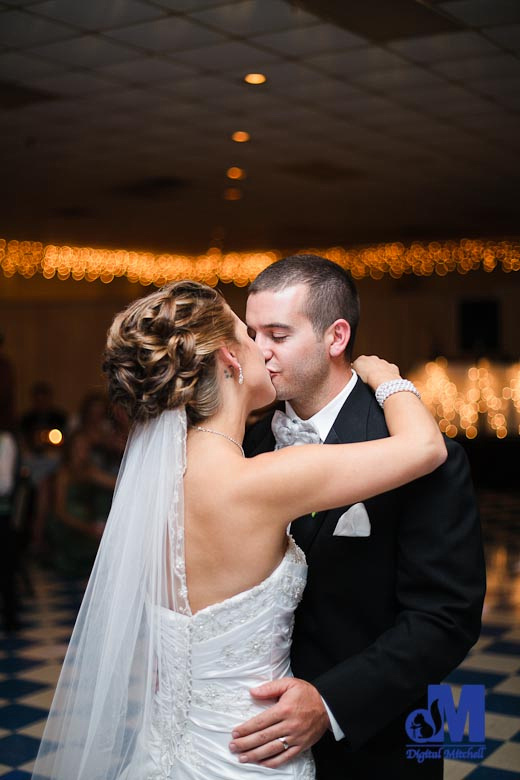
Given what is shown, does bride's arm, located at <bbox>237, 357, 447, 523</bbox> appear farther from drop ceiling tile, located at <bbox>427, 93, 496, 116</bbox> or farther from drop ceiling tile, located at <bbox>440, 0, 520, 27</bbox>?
drop ceiling tile, located at <bbox>427, 93, 496, 116</bbox>

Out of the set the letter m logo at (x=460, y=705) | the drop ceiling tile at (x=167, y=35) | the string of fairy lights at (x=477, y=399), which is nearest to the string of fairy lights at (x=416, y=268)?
the string of fairy lights at (x=477, y=399)

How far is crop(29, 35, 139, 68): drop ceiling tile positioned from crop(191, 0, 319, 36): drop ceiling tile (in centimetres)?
66

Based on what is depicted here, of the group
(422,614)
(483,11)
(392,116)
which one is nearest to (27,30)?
(483,11)

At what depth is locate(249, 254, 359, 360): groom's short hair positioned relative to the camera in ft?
6.08

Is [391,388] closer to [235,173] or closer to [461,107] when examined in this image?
[461,107]

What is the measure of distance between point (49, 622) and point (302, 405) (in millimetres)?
4467

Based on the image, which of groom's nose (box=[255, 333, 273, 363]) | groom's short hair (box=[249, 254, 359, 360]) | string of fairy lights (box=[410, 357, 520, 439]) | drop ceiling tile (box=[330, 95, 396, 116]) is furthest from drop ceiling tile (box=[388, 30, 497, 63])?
string of fairy lights (box=[410, 357, 520, 439])

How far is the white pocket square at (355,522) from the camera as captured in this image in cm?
172

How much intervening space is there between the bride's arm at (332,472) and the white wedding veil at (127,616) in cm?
19

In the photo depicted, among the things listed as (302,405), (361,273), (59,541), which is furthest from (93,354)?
(302,405)

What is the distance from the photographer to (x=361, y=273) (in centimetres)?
1488

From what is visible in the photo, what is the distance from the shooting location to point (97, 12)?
4.72 m

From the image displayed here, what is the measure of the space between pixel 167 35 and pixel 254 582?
162 inches

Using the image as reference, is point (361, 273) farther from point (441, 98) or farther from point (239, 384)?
point (239, 384)
